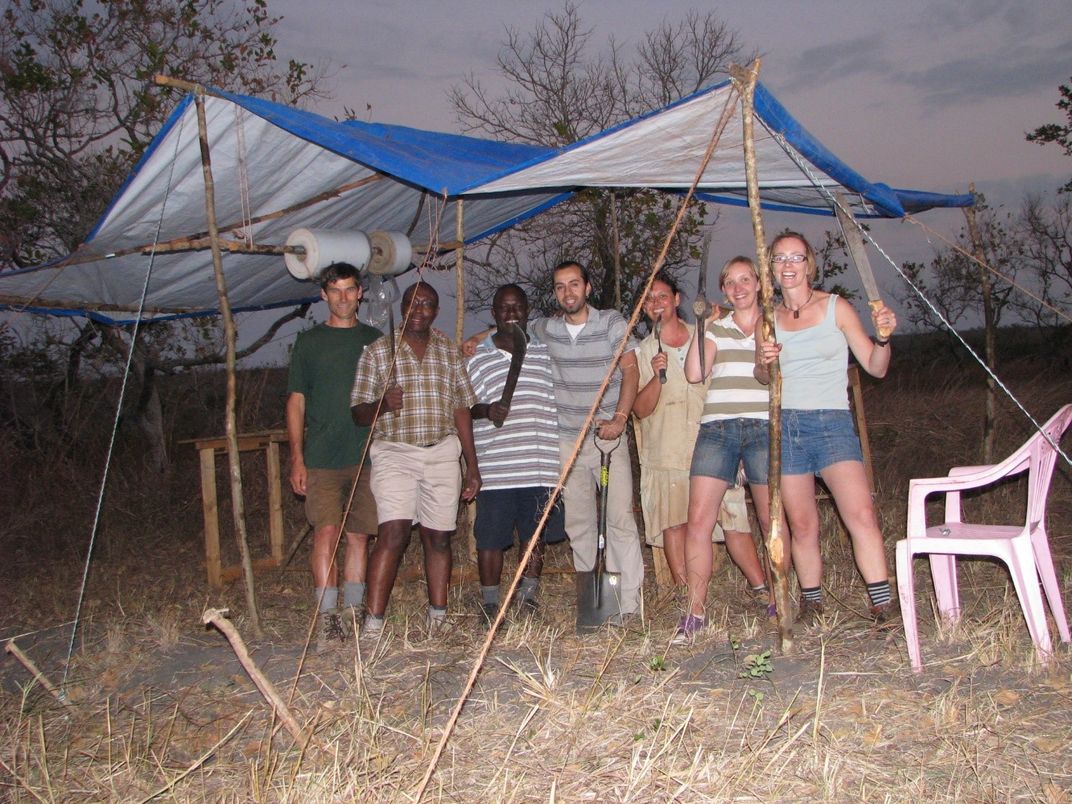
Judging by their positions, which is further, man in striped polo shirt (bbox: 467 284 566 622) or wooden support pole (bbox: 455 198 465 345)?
wooden support pole (bbox: 455 198 465 345)

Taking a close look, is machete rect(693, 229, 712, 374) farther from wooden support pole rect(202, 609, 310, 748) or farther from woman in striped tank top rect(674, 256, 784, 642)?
wooden support pole rect(202, 609, 310, 748)

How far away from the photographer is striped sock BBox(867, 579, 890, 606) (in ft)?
11.9

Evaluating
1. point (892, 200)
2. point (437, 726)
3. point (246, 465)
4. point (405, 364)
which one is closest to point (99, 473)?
point (246, 465)

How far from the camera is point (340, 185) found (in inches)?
194

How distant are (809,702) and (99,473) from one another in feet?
24.2

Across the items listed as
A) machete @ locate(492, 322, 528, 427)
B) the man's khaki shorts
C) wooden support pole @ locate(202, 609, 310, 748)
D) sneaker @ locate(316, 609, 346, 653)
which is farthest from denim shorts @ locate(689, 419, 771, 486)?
wooden support pole @ locate(202, 609, 310, 748)

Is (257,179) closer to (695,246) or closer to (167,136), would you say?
(167,136)

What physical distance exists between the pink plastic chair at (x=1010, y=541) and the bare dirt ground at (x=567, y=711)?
0.14m

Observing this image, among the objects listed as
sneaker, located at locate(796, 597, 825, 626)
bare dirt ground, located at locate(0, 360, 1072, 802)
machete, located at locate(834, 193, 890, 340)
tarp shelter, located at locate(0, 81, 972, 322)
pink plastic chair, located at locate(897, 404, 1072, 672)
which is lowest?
bare dirt ground, located at locate(0, 360, 1072, 802)

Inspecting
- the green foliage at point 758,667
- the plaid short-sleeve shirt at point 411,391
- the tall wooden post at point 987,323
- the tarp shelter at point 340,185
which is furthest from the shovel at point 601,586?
the tall wooden post at point 987,323

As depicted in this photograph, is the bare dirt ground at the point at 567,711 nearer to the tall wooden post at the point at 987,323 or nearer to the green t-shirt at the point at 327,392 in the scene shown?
the green t-shirt at the point at 327,392

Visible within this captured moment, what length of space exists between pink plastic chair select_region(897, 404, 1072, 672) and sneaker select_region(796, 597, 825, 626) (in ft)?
1.47

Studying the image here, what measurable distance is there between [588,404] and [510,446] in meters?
0.40

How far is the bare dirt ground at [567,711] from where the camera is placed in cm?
271
